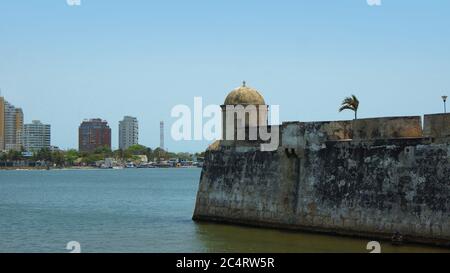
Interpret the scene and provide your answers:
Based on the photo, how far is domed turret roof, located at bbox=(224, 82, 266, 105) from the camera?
2394cm

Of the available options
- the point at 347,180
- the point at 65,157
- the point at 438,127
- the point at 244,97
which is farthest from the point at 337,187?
the point at 65,157

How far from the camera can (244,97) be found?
2398 centimetres

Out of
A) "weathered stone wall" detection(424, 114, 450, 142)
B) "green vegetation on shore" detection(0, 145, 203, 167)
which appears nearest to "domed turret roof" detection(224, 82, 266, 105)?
"weathered stone wall" detection(424, 114, 450, 142)

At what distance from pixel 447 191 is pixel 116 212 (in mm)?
19553

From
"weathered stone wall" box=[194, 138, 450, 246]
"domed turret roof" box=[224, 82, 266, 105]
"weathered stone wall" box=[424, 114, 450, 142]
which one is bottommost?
"weathered stone wall" box=[194, 138, 450, 246]

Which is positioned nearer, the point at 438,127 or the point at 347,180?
the point at 438,127

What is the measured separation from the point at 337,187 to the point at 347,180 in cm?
41

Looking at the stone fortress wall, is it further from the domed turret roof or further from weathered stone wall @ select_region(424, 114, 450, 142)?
the domed turret roof

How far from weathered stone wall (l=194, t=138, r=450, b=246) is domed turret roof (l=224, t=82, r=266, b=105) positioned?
5.88 ft

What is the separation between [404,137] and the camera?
17391 mm

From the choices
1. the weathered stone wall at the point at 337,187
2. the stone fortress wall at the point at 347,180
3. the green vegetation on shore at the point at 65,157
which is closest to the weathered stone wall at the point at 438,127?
the stone fortress wall at the point at 347,180

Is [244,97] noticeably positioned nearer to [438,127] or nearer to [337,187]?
[337,187]

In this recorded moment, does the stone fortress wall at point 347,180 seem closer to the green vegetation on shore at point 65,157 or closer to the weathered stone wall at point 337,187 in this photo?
the weathered stone wall at point 337,187

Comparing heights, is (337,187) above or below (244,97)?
below
